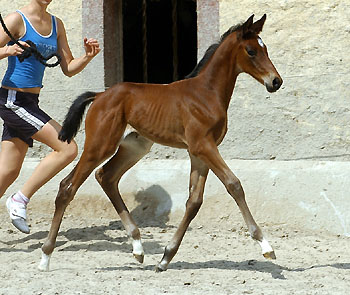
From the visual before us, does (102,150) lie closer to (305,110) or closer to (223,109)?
(223,109)

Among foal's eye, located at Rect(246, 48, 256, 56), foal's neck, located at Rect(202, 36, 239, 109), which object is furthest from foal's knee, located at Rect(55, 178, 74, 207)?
foal's eye, located at Rect(246, 48, 256, 56)

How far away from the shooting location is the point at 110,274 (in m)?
4.53

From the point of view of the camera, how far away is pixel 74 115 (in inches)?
197

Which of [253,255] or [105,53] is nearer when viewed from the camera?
[253,255]

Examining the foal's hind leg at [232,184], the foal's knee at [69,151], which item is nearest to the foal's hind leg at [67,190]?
the foal's knee at [69,151]

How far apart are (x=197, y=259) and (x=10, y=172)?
169 cm

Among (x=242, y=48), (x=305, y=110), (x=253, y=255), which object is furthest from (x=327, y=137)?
(x=242, y=48)

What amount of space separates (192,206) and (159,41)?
4942mm

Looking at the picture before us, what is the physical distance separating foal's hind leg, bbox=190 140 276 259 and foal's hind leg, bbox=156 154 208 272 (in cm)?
24

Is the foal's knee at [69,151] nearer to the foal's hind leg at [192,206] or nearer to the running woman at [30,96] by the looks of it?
the running woman at [30,96]

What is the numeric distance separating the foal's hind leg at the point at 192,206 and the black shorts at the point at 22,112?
1348 millimetres

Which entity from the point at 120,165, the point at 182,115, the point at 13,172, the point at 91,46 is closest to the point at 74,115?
the point at 120,165

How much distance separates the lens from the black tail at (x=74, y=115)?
499 cm

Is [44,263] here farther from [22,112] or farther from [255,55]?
[255,55]
